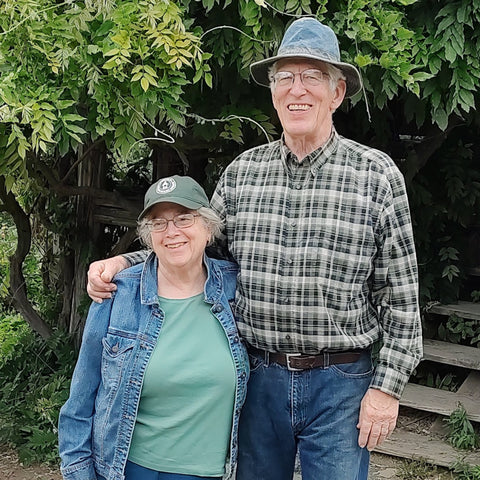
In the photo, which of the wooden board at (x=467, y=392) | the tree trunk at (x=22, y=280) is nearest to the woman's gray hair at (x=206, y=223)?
the wooden board at (x=467, y=392)

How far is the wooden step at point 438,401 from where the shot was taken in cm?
456

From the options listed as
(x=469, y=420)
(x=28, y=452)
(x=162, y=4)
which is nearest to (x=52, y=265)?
(x=28, y=452)

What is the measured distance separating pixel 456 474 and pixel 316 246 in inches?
98.9

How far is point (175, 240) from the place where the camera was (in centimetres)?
206

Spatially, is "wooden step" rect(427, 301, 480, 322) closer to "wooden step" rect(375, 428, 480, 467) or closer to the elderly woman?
"wooden step" rect(375, 428, 480, 467)

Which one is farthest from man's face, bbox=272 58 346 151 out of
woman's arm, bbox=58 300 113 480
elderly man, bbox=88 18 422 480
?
woman's arm, bbox=58 300 113 480

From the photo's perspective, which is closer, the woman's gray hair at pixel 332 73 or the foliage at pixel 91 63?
the woman's gray hair at pixel 332 73

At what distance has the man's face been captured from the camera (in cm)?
204

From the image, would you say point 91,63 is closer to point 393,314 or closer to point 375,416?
point 393,314

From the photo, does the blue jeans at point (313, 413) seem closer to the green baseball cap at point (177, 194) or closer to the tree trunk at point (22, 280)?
the green baseball cap at point (177, 194)

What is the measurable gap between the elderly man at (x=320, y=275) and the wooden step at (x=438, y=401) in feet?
8.29

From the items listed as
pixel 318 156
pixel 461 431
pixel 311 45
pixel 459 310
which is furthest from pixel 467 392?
pixel 311 45

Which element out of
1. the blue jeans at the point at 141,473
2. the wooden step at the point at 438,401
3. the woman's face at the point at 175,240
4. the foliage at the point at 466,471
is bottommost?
the foliage at the point at 466,471

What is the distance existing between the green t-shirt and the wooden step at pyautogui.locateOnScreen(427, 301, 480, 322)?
11.1ft
